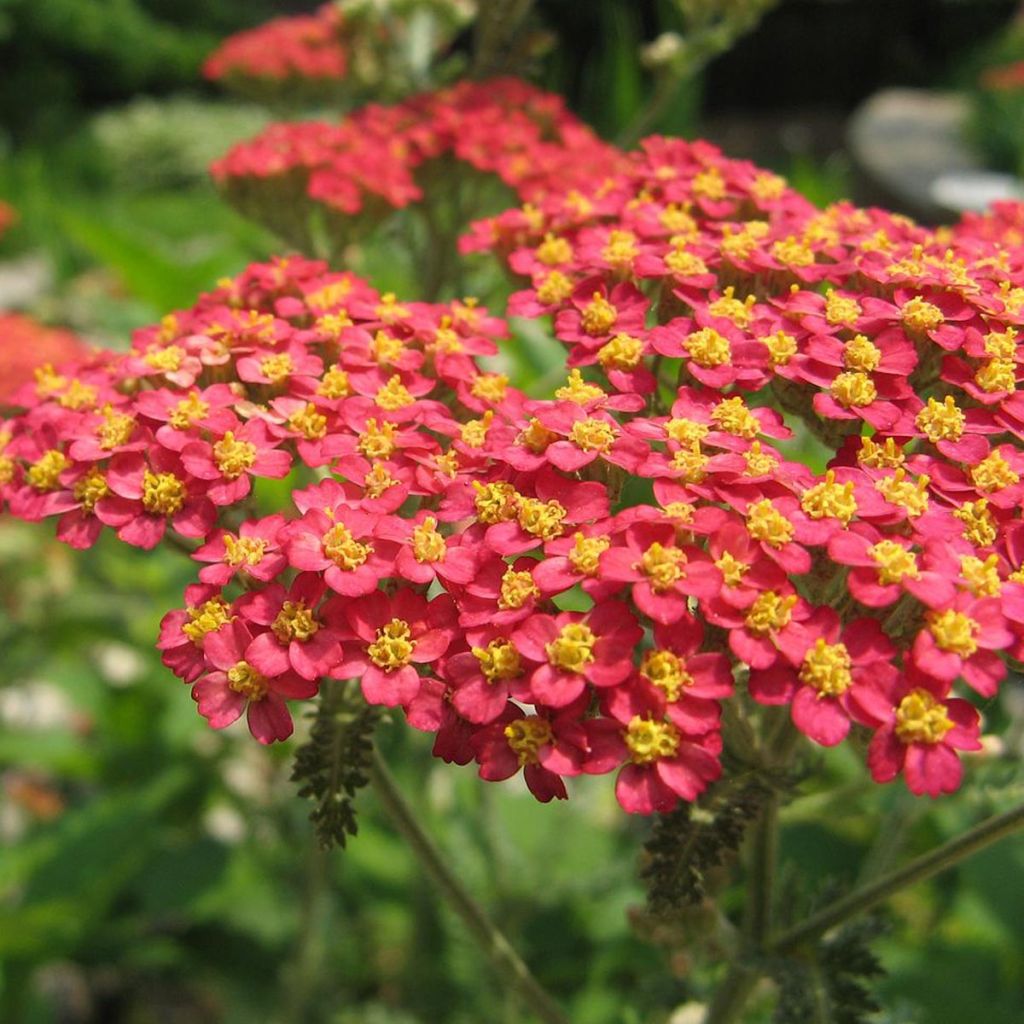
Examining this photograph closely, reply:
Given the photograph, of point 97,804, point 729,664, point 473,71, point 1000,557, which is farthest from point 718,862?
point 473,71

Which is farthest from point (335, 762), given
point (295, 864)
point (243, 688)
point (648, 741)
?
point (295, 864)

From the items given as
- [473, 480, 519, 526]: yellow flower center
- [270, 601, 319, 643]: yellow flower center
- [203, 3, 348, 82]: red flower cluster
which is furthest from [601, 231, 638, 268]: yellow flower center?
[203, 3, 348, 82]: red flower cluster

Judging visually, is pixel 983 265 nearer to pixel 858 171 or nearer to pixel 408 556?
pixel 408 556

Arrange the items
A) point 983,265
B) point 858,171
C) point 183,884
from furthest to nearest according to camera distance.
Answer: point 858,171 < point 183,884 < point 983,265

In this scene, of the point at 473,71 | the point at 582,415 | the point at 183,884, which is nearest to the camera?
the point at 582,415

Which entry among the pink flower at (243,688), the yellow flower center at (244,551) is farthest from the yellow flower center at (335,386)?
the pink flower at (243,688)

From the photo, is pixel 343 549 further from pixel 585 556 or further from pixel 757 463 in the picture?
pixel 757 463

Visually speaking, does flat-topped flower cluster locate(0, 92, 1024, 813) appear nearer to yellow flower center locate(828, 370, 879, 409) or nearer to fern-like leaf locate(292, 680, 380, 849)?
yellow flower center locate(828, 370, 879, 409)
